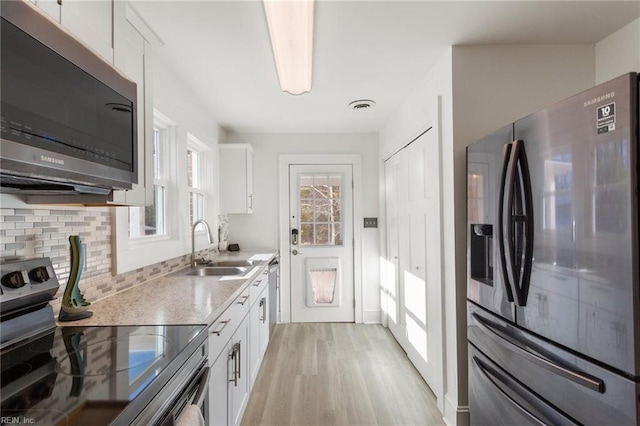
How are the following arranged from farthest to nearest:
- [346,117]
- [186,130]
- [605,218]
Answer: [346,117] → [186,130] → [605,218]

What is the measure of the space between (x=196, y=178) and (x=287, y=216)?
3.89ft

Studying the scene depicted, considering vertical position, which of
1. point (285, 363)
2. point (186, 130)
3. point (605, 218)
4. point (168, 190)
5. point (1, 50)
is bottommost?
point (285, 363)

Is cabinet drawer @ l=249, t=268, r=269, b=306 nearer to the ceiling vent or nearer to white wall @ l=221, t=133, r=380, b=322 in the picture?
white wall @ l=221, t=133, r=380, b=322

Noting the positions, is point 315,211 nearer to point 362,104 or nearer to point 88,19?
point 362,104

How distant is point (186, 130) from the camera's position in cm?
258

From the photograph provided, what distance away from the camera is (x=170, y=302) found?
1.54 meters

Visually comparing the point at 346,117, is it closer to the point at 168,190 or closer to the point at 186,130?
the point at 186,130

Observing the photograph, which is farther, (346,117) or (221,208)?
(221,208)

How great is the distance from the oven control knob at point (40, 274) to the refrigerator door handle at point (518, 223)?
1818 mm

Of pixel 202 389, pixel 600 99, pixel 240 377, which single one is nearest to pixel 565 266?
pixel 600 99

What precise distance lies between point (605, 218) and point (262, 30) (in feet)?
5.81

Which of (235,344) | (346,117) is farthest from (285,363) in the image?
(346,117)

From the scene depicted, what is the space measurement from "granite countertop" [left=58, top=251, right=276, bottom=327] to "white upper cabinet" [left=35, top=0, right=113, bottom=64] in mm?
1024

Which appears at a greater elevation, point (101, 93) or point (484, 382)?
point (101, 93)
